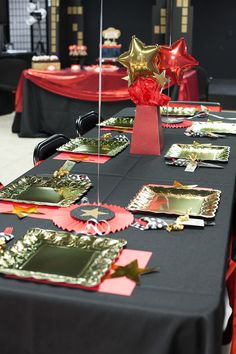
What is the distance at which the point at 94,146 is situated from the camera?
2270mm

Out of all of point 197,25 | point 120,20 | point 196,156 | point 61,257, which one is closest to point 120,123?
point 196,156

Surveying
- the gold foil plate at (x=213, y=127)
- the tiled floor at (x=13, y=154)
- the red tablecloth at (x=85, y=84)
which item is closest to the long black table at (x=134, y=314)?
the gold foil plate at (x=213, y=127)

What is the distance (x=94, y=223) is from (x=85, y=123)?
164 centimetres

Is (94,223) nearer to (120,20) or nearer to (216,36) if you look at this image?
(120,20)

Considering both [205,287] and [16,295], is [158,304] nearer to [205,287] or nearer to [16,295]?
[205,287]

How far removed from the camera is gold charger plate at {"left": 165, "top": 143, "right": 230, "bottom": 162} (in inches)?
82.6

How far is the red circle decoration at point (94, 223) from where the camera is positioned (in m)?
1.34

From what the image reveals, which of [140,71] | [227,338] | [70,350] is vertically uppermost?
[140,71]

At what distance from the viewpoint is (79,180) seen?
177cm

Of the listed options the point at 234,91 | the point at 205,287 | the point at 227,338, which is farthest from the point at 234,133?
the point at 234,91

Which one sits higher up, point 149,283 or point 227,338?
point 149,283

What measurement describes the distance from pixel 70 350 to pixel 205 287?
0.30m

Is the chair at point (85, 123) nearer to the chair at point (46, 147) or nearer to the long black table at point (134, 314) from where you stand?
the chair at point (46, 147)

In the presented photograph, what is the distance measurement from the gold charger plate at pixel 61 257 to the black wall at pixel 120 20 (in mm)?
7774
